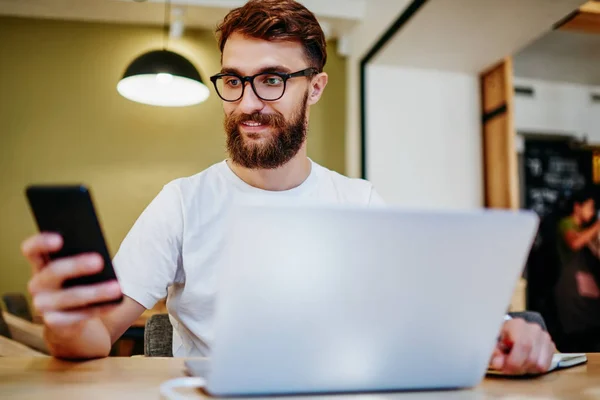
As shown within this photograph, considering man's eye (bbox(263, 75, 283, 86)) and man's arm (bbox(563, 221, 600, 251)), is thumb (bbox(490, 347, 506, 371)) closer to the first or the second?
man's eye (bbox(263, 75, 283, 86))

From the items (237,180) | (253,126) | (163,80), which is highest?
(163,80)

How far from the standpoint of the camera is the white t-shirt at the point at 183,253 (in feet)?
3.80

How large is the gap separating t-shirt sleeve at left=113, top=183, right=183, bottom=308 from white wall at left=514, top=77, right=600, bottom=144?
481 cm

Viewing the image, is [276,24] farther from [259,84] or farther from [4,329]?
[4,329]

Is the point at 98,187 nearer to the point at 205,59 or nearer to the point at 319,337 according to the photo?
the point at 205,59

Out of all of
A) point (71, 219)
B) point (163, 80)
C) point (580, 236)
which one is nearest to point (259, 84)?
point (71, 219)

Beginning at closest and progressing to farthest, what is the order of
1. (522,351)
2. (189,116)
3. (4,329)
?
(522,351) < (4,329) < (189,116)

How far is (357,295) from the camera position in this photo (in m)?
0.56

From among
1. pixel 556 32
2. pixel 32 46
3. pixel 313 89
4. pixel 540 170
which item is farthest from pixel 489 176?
pixel 32 46

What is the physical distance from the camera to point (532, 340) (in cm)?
79

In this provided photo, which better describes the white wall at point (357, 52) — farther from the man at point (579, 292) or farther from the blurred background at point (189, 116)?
the man at point (579, 292)

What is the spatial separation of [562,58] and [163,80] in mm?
3768

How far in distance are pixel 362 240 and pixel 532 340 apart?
424mm

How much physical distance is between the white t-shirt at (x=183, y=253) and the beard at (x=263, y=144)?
0.21 feet
